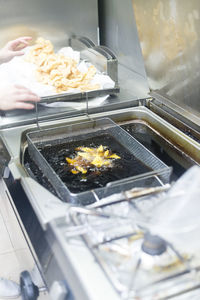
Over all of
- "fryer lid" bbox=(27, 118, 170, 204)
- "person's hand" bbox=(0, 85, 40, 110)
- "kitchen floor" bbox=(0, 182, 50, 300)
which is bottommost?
"kitchen floor" bbox=(0, 182, 50, 300)

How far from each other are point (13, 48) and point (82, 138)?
73cm

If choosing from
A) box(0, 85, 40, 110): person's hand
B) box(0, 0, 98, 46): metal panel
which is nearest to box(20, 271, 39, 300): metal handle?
box(0, 85, 40, 110): person's hand

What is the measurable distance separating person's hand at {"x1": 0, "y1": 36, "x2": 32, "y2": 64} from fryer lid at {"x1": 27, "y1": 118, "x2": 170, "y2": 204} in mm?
615

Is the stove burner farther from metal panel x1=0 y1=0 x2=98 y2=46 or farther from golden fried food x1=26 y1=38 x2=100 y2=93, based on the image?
metal panel x1=0 y1=0 x2=98 y2=46

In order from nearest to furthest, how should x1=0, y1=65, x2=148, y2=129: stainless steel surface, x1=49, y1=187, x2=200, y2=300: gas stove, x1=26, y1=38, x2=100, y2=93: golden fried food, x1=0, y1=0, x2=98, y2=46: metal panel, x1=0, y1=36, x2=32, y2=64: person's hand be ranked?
x1=49, y1=187, x2=200, y2=300: gas stove < x1=0, y1=65, x2=148, y2=129: stainless steel surface < x1=26, y1=38, x2=100, y2=93: golden fried food < x1=0, y1=36, x2=32, y2=64: person's hand < x1=0, y1=0, x2=98, y2=46: metal panel

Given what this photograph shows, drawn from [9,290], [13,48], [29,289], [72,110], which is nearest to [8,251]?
[9,290]

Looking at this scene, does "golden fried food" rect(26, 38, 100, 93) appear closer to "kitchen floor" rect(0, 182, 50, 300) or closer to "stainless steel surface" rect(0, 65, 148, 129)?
"stainless steel surface" rect(0, 65, 148, 129)

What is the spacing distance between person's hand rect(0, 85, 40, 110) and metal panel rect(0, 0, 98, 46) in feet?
1.96

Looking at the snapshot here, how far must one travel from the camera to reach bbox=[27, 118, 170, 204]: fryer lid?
1227mm

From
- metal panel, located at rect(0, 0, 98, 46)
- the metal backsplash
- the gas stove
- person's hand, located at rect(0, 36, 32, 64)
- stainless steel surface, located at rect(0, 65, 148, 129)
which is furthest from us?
metal panel, located at rect(0, 0, 98, 46)

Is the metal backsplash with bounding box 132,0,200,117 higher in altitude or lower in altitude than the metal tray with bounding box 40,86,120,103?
higher

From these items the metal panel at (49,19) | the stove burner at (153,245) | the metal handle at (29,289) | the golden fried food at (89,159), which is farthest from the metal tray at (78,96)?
the stove burner at (153,245)

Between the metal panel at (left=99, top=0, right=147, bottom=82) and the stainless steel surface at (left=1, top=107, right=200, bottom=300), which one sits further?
the metal panel at (left=99, top=0, right=147, bottom=82)

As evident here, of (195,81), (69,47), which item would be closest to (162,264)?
(195,81)
